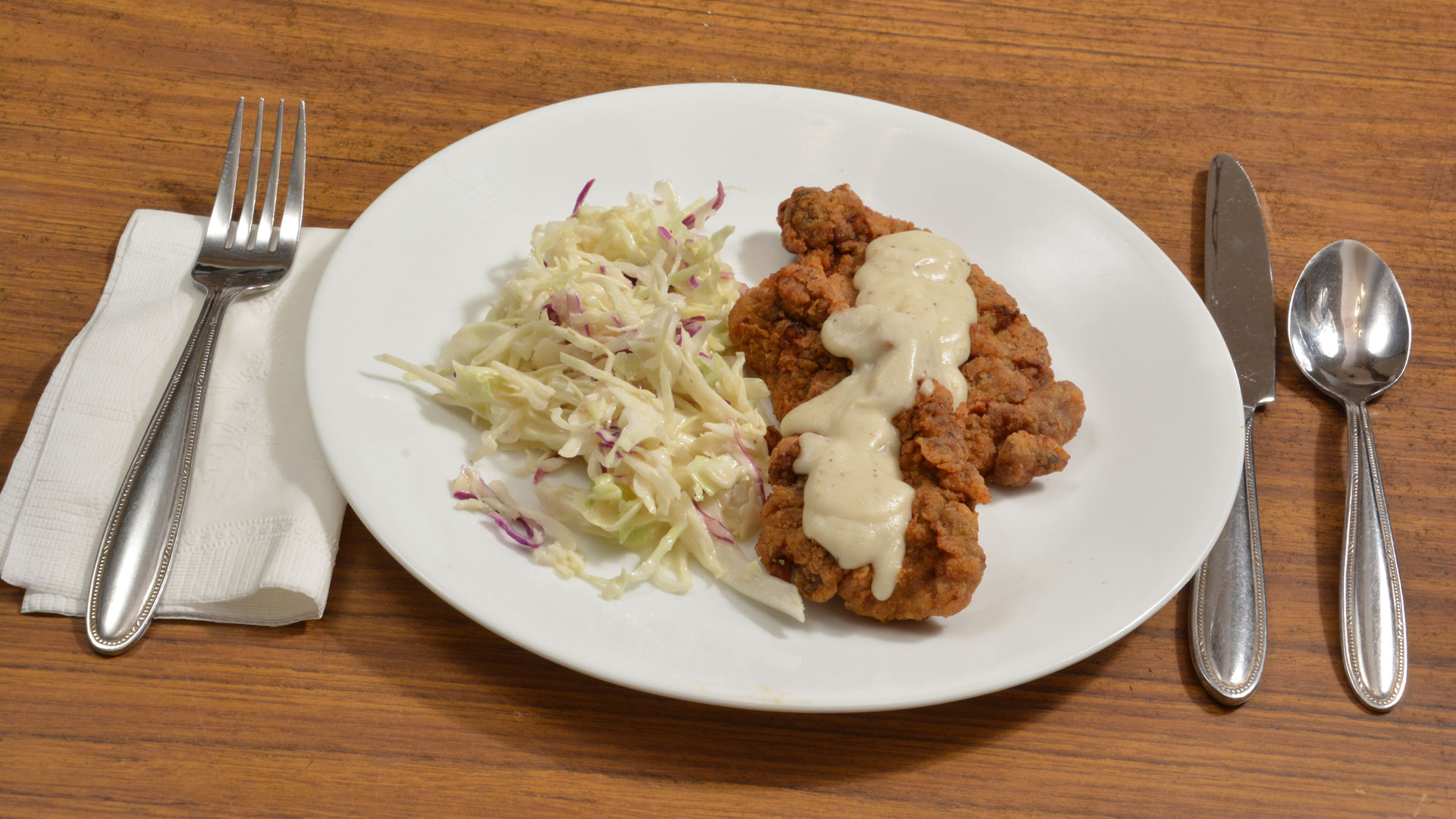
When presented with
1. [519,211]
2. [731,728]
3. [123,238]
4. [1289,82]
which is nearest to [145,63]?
[123,238]

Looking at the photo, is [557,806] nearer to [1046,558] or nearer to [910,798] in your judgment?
[910,798]

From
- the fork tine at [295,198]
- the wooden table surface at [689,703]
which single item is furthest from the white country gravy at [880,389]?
the fork tine at [295,198]

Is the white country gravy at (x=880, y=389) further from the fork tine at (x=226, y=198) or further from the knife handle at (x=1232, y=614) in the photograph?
the fork tine at (x=226, y=198)

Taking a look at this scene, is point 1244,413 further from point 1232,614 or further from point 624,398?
point 624,398

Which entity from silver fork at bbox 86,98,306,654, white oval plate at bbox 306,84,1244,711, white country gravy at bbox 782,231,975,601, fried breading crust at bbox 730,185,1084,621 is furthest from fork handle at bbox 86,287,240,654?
white country gravy at bbox 782,231,975,601

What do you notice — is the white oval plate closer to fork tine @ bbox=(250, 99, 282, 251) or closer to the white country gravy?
the white country gravy

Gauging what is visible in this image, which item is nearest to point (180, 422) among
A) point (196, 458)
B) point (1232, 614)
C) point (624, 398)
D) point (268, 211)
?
point (196, 458)
